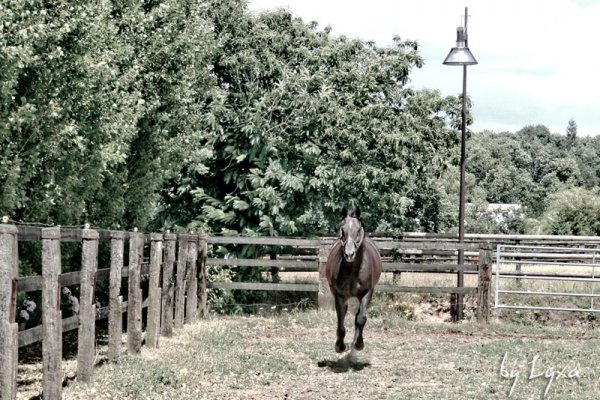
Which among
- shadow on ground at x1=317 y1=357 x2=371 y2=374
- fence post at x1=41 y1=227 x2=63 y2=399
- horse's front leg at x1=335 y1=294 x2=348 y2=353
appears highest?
fence post at x1=41 y1=227 x2=63 y2=399

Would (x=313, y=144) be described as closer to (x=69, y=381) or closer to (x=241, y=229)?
(x=241, y=229)

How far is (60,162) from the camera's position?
469 inches

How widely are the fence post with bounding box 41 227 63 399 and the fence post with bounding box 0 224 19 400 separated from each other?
0.89m

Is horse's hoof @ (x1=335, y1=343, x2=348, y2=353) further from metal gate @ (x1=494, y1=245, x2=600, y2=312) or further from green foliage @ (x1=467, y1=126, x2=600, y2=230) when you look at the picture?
green foliage @ (x1=467, y1=126, x2=600, y2=230)

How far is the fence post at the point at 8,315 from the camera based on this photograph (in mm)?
7395

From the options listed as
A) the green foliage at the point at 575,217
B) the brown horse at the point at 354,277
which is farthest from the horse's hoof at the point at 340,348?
the green foliage at the point at 575,217

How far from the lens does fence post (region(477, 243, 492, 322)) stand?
18734 millimetres

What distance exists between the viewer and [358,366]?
40.2ft

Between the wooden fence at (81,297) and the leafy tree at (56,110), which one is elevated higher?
the leafy tree at (56,110)

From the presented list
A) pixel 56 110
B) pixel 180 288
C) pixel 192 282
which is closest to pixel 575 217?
pixel 192 282

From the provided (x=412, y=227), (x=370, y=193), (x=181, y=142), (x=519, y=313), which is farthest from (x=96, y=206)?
(x=412, y=227)

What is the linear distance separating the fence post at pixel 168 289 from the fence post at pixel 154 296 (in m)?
1.01

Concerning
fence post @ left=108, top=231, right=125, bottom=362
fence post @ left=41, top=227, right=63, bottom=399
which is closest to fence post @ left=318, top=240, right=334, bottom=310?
fence post @ left=108, top=231, right=125, bottom=362

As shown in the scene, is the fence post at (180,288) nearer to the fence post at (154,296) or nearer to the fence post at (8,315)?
the fence post at (154,296)
